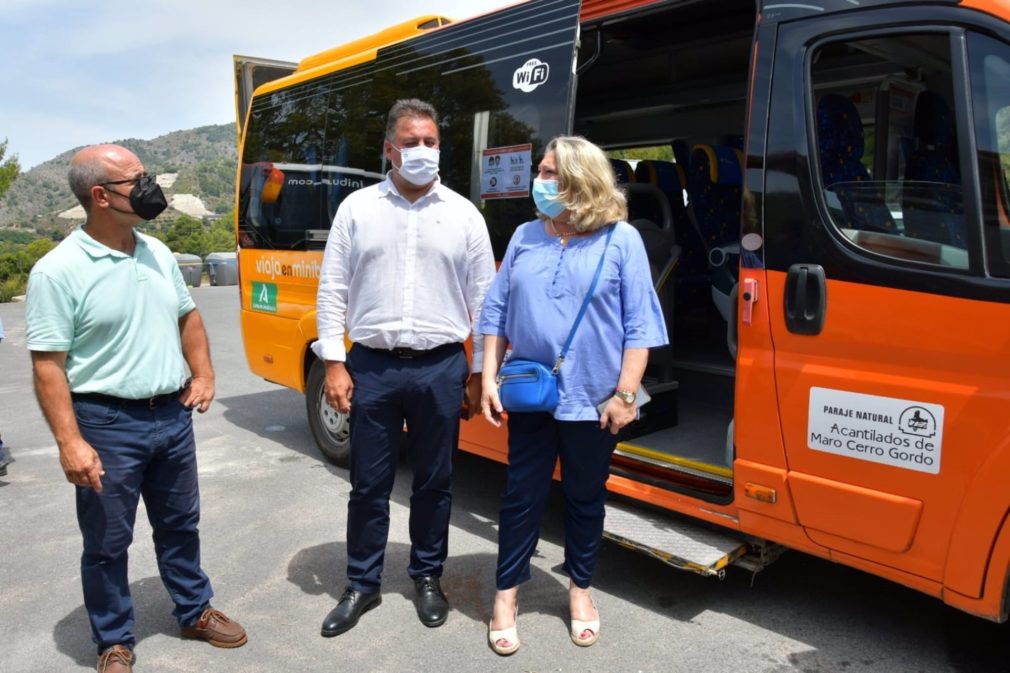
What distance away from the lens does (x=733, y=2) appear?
4246 millimetres

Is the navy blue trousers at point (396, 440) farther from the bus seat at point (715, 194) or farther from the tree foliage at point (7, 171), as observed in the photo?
the tree foliage at point (7, 171)

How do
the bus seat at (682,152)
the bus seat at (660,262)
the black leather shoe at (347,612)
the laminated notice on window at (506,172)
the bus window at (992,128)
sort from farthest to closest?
1. the bus seat at (682,152)
2. the bus seat at (660,262)
3. the laminated notice on window at (506,172)
4. the black leather shoe at (347,612)
5. the bus window at (992,128)

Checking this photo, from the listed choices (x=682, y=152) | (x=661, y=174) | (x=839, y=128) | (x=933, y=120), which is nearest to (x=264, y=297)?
(x=661, y=174)

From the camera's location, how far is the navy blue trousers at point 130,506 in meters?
2.76

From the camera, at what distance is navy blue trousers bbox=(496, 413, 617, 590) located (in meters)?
2.96

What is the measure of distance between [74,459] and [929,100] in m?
3.46

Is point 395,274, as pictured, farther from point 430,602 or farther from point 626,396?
point 430,602

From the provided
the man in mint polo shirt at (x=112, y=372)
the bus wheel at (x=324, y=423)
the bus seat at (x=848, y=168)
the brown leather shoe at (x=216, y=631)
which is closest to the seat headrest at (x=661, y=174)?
the bus seat at (x=848, y=168)

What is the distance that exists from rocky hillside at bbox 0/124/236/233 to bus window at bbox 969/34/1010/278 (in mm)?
95115

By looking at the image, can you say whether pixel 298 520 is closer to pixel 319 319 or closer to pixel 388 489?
pixel 388 489

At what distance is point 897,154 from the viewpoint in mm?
3691

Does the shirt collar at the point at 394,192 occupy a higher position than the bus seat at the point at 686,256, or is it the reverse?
the shirt collar at the point at 394,192

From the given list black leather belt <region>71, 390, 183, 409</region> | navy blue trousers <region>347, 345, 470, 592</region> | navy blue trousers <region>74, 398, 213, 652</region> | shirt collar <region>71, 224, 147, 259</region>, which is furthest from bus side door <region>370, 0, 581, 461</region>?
→ shirt collar <region>71, 224, 147, 259</region>

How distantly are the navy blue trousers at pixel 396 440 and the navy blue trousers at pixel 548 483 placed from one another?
1.05 ft
